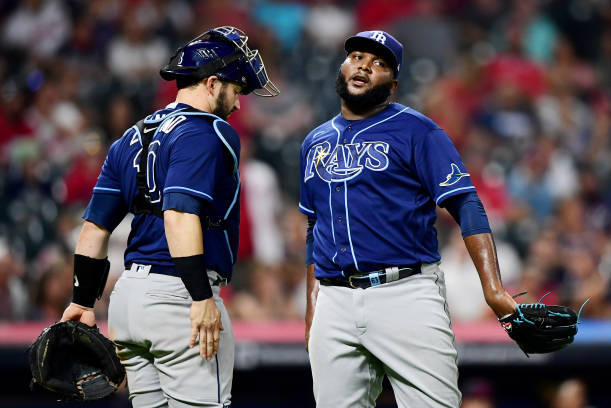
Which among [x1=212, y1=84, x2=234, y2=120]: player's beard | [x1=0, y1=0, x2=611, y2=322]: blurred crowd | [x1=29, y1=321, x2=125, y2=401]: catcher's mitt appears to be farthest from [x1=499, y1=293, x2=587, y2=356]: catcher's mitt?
[x1=0, y1=0, x2=611, y2=322]: blurred crowd

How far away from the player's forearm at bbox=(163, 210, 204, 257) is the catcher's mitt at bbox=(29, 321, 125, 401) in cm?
58

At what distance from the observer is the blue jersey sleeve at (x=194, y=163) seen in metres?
3.08

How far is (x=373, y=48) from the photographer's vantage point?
3.49 metres

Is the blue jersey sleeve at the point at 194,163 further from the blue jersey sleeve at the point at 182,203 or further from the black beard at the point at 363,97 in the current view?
the black beard at the point at 363,97

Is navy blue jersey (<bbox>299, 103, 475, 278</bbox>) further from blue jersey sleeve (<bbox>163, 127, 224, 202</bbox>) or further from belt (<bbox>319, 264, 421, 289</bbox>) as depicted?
blue jersey sleeve (<bbox>163, 127, 224, 202</bbox>)

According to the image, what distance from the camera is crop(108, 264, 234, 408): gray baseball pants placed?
10.2 feet

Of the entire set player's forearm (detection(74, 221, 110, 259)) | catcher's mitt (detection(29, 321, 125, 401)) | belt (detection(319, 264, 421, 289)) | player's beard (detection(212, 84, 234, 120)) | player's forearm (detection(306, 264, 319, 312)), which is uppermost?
player's beard (detection(212, 84, 234, 120))

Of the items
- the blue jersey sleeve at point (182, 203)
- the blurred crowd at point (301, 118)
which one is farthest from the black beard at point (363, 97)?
the blurred crowd at point (301, 118)

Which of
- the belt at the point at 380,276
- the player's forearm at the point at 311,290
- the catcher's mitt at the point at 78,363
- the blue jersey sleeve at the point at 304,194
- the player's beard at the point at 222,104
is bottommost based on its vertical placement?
the catcher's mitt at the point at 78,363

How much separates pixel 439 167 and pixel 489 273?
1.45 ft

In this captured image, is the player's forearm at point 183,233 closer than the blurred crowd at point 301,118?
Yes

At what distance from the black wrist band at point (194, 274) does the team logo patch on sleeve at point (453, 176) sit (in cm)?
93

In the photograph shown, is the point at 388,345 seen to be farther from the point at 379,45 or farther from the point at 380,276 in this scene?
the point at 379,45

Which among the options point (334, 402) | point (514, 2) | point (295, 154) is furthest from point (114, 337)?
point (514, 2)
